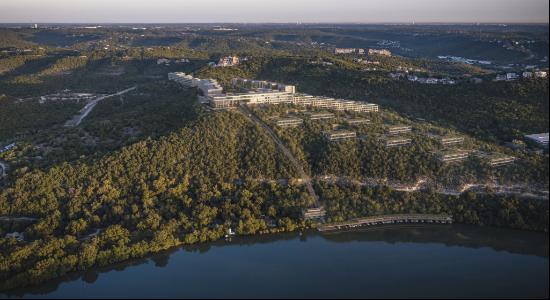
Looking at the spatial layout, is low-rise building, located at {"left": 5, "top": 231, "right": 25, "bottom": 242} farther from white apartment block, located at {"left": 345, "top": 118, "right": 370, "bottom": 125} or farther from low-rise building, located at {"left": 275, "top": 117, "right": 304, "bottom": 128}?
white apartment block, located at {"left": 345, "top": 118, "right": 370, "bottom": 125}

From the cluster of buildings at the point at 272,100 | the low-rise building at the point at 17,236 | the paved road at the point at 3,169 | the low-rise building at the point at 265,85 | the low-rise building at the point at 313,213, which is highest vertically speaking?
the low-rise building at the point at 265,85

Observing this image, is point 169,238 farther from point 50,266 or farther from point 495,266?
point 495,266

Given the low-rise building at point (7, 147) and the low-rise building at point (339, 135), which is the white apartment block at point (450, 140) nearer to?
the low-rise building at point (339, 135)

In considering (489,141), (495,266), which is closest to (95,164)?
(495,266)

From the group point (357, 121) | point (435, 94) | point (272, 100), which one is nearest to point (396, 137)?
point (357, 121)

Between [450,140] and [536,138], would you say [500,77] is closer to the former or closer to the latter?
[450,140]

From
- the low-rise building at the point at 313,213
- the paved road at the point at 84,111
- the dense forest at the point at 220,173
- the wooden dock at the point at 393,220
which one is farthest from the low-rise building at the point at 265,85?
the wooden dock at the point at 393,220
